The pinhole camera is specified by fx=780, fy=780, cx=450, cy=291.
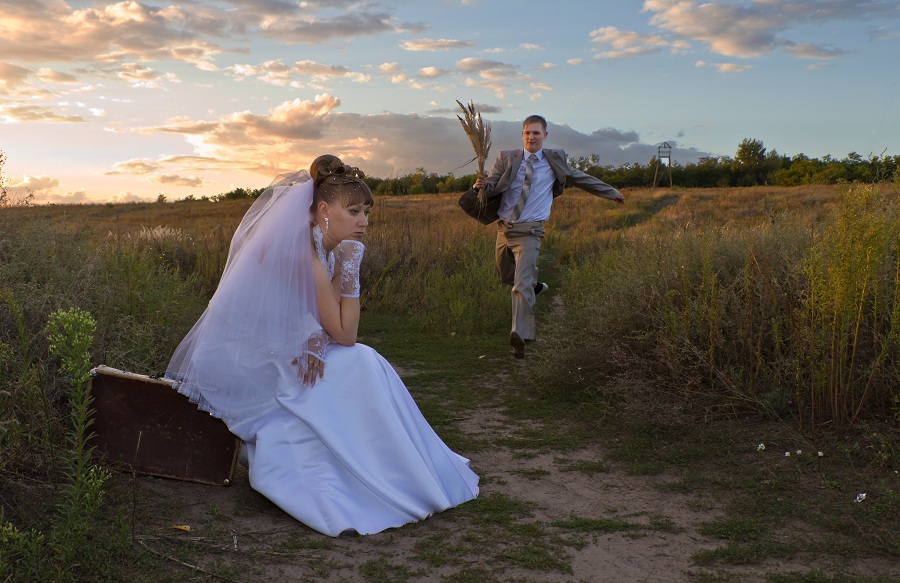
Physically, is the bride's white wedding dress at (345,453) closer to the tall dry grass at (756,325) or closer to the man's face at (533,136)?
the tall dry grass at (756,325)

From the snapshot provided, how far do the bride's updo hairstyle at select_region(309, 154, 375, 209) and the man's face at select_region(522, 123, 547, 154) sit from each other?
4.94 m

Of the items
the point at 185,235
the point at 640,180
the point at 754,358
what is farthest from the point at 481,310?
the point at 640,180

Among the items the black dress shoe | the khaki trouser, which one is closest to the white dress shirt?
the khaki trouser

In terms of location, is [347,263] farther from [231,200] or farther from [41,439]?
[231,200]

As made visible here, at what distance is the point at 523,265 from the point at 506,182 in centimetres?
101

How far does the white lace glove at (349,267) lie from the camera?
446 cm

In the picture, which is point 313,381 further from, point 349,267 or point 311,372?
point 349,267

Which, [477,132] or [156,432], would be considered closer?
[156,432]

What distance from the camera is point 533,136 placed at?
29.9ft

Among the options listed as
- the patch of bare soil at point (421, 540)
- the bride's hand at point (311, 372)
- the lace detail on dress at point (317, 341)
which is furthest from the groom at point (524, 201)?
the bride's hand at point (311, 372)

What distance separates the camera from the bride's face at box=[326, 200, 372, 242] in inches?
176

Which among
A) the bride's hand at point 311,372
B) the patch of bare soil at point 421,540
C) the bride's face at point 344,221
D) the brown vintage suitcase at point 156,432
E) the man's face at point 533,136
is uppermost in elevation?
the man's face at point 533,136

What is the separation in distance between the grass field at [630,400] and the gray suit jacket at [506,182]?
108 centimetres

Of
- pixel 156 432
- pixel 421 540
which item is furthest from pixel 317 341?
pixel 421 540
